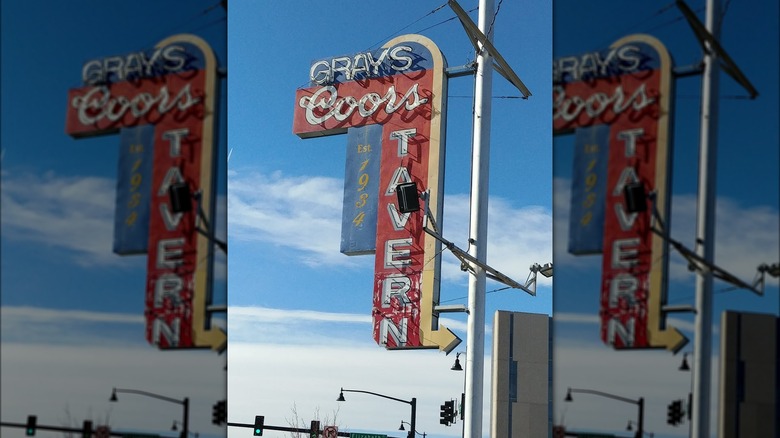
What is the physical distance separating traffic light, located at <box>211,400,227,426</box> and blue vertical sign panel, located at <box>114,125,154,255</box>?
1.92ft

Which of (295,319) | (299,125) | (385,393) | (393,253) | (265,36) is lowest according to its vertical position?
(385,393)

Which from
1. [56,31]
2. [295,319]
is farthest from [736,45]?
[295,319]

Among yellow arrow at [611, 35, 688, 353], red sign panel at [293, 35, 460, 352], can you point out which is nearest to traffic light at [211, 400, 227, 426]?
yellow arrow at [611, 35, 688, 353]

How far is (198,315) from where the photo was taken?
3205 mm

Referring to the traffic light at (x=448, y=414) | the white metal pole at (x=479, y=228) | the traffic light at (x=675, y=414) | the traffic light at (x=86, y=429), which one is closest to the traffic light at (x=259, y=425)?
the traffic light at (x=448, y=414)

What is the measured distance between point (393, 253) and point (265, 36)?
4972 mm

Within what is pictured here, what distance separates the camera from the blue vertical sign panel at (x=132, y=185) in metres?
3.03

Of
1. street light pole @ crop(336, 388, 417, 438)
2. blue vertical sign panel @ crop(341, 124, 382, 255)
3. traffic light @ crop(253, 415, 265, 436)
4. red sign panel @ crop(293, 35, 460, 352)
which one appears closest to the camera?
red sign panel @ crop(293, 35, 460, 352)

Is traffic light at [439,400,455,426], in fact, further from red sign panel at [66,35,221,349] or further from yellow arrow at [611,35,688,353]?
yellow arrow at [611,35,688,353]

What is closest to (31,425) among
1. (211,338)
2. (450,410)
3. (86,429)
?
(86,429)

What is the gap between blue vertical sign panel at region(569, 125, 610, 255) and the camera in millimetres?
2742

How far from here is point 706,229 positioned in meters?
2.65

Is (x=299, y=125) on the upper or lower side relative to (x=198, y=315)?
upper

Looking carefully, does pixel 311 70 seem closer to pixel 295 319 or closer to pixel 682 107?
pixel 295 319
